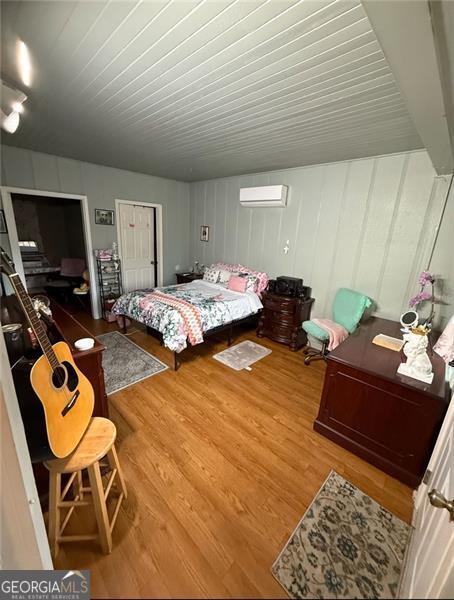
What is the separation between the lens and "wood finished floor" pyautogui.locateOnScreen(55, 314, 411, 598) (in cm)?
50

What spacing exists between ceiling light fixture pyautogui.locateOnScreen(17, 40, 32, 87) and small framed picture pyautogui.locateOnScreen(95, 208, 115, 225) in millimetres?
2347

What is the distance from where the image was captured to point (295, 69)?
50.6 inches

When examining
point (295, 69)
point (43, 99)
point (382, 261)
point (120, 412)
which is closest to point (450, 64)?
point (295, 69)

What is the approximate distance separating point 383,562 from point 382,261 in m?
2.79

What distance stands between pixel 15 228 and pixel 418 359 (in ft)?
14.5

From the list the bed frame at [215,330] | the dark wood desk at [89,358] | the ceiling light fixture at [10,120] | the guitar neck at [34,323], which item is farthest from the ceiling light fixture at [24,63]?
the bed frame at [215,330]

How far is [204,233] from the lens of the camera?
4664 millimetres

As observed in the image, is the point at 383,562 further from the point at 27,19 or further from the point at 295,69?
the point at 27,19

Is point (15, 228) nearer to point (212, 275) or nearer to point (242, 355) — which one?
point (212, 275)

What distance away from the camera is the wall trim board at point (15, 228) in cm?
296

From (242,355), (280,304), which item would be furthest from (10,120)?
(280,304)

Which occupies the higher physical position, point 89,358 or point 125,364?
point 89,358

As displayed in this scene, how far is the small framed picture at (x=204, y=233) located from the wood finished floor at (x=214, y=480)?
273 centimetres

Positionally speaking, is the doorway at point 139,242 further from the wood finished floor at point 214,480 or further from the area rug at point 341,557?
the area rug at point 341,557
